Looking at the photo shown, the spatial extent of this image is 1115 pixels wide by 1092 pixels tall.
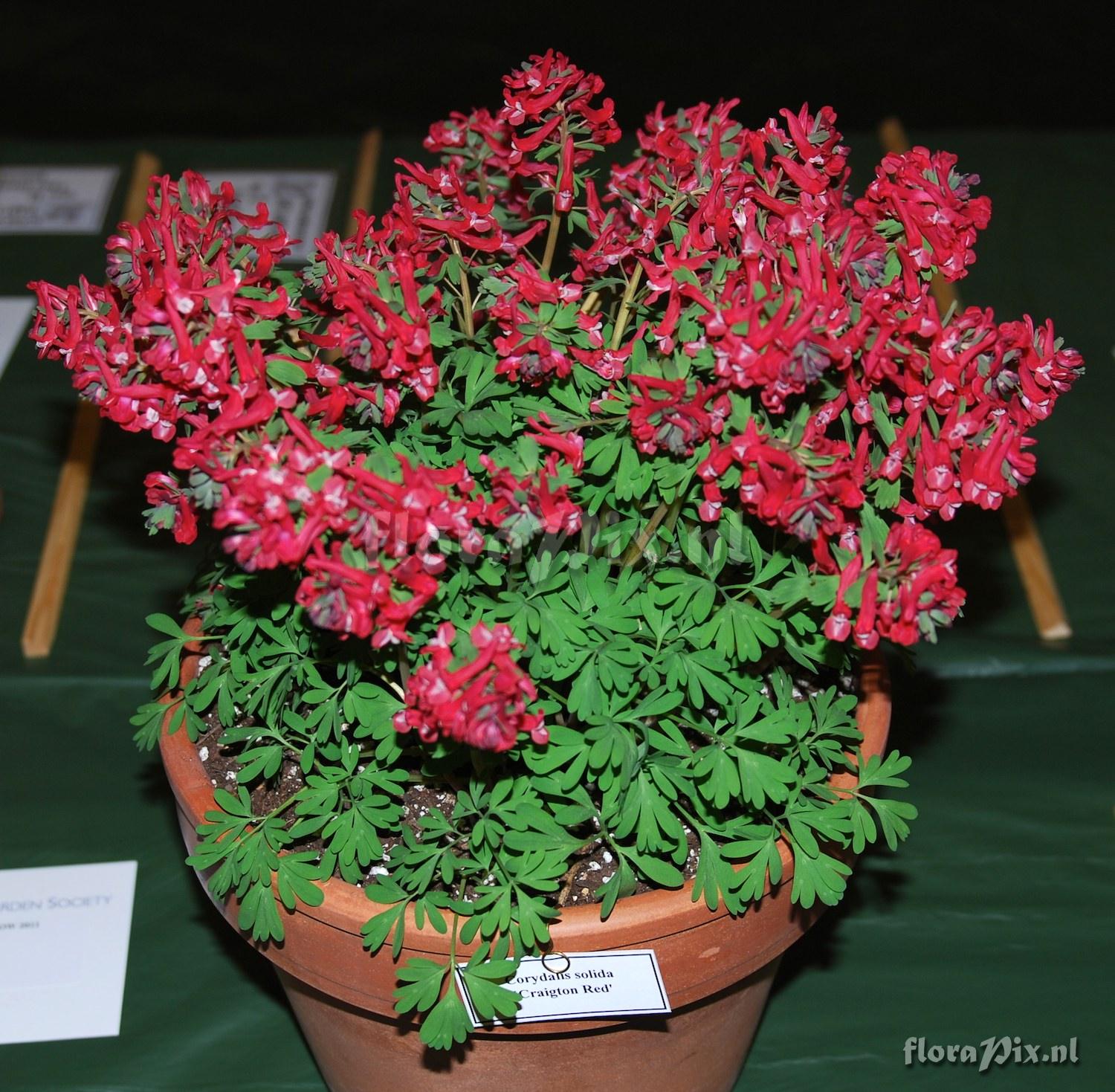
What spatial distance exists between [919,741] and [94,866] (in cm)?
108

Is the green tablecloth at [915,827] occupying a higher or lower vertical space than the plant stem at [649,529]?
lower

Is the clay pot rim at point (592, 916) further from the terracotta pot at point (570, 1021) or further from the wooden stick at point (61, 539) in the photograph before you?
the wooden stick at point (61, 539)

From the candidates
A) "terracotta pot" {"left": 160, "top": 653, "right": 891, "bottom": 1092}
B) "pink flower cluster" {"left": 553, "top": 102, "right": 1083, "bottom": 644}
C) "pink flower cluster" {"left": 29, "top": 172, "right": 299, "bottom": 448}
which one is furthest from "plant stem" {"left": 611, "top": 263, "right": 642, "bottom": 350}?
"terracotta pot" {"left": 160, "top": 653, "right": 891, "bottom": 1092}

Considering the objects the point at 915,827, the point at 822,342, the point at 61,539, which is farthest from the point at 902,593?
the point at 61,539

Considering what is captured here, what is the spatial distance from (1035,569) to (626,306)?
3.47ft

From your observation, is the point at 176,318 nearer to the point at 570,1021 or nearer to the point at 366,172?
the point at 570,1021

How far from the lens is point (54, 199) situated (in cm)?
262

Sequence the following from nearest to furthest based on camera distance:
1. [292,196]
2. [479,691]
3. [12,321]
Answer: [479,691] < [12,321] < [292,196]

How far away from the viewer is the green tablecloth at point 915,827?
152 cm

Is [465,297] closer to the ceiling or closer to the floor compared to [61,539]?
closer to the ceiling

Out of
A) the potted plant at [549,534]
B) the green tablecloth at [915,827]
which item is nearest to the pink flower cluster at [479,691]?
the potted plant at [549,534]

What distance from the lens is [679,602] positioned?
1105mm

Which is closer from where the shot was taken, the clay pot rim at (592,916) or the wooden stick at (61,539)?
the clay pot rim at (592,916)

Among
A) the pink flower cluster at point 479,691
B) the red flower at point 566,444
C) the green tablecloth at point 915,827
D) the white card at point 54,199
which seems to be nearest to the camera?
the pink flower cluster at point 479,691
